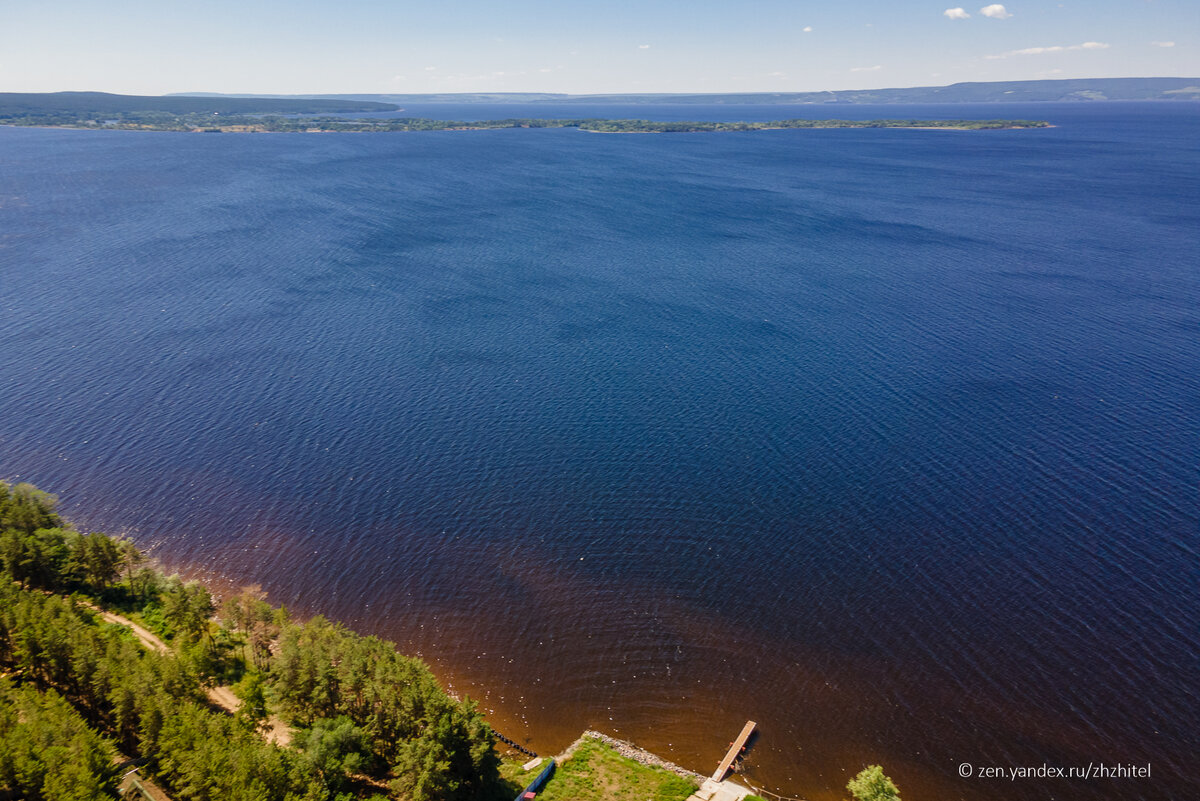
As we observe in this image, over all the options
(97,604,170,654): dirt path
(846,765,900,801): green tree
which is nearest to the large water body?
(846,765,900,801): green tree

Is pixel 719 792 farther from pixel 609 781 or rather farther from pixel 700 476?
pixel 700 476

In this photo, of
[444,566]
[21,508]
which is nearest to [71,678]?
[21,508]

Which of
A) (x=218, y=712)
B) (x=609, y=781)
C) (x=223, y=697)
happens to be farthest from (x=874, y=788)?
(x=223, y=697)

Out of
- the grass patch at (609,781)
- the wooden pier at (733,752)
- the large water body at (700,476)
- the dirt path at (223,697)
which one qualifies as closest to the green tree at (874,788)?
the large water body at (700,476)

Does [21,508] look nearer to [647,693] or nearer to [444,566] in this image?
[444,566]

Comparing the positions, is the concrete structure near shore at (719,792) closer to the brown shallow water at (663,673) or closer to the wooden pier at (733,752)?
the wooden pier at (733,752)

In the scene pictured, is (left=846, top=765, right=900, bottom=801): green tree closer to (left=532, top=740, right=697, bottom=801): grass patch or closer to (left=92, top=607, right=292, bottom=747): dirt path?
(left=532, top=740, right=697, bottom=801): grass patch
